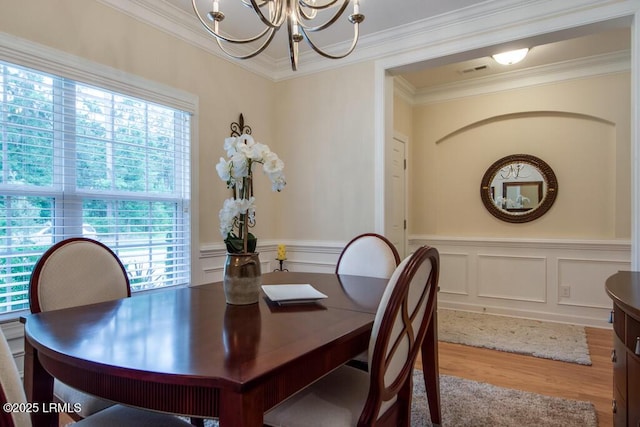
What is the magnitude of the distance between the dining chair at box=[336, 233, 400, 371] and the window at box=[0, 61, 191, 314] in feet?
4.28

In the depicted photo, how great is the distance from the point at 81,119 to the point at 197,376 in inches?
81.7

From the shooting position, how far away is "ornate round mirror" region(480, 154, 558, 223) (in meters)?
4.07

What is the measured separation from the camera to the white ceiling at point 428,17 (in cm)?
268

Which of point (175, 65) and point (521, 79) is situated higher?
point (521, 79)

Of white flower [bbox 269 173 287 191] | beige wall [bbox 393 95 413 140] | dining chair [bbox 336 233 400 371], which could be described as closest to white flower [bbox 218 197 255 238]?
white flower [bbox 269 173 287 191]

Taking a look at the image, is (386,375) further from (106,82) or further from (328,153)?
(328,153)

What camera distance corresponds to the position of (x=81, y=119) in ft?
7.36

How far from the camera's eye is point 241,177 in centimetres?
140

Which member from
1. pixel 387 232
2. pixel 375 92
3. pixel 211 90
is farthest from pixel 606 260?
pixel 211 90

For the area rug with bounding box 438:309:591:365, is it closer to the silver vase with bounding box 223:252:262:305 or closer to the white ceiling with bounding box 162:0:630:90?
the white ceiling with bounding box 162:0:630:90

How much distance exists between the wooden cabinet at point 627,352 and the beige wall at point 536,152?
9.23ft

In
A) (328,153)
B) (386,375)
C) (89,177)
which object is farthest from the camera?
(328,153)

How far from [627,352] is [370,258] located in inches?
52.1

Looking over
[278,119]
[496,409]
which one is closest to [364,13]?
[278,119]
